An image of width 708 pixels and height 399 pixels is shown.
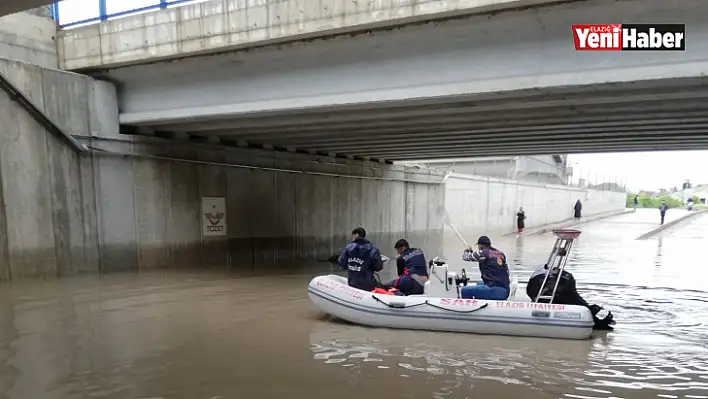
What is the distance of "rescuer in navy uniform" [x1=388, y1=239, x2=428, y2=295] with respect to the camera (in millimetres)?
7738

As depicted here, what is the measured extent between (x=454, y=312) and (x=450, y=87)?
3755 millimetres

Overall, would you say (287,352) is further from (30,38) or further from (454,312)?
(30,38)

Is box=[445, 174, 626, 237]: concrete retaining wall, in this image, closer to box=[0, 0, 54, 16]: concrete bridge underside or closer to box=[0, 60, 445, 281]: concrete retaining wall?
box=[0, 60, 445, 281]: concrete retaining wall

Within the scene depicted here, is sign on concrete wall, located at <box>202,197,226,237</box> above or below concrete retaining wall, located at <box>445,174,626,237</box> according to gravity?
above

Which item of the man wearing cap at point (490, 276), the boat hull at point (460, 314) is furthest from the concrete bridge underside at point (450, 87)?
the boat hull at point (460, 314)

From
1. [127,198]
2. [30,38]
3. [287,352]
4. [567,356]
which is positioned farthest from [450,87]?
[30,38]

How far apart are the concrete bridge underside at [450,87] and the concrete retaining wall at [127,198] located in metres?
0.92

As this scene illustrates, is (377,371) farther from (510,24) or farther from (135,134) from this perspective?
(135,134)

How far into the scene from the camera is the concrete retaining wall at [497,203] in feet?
92.5

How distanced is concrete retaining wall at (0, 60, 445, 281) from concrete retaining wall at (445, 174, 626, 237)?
11.4 metres

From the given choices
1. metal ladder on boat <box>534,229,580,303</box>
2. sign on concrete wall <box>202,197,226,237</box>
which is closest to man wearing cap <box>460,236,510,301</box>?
metal ladder on boat <box>534,229,580,303</box>

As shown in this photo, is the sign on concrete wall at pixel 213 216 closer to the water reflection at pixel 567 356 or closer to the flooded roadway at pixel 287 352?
the flooded roadway at pixel 287 352

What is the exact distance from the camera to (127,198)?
39.5ft

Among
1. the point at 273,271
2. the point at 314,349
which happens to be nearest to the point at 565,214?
the point at 273,271
